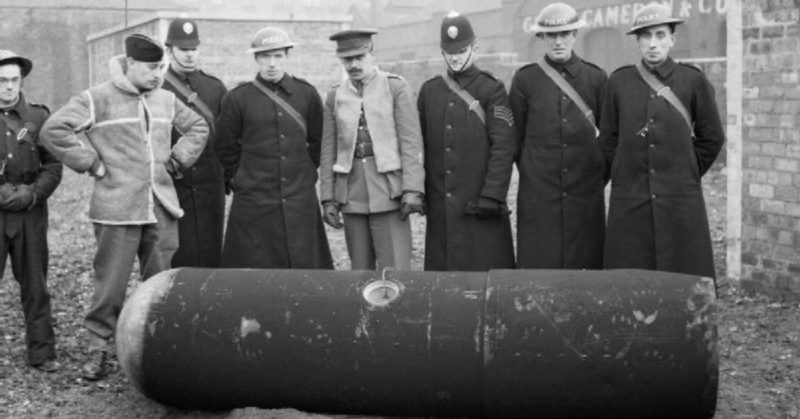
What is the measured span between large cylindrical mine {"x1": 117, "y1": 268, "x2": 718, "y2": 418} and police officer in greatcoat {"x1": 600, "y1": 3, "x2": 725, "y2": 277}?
1.37m

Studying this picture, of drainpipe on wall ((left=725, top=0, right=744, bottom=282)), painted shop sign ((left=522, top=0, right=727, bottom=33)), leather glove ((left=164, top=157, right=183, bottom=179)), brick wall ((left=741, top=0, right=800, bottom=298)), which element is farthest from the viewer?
painted shop sign ((left=522, top=0, right=727, bottom=33))

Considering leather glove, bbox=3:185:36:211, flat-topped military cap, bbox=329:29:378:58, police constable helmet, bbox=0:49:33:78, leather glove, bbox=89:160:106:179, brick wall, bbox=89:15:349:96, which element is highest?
brick wall, bbox=89:15:349:96

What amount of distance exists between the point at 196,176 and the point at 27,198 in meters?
1.36

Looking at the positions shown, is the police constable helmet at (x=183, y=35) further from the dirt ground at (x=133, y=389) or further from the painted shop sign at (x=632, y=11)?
the painted shop sign at (x=632, y=11)

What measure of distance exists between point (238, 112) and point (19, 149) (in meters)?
1.33

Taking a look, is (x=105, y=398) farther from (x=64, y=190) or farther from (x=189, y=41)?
(x=64, y=190)

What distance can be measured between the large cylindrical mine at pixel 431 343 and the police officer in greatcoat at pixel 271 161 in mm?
1612

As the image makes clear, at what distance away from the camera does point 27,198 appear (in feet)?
22.5

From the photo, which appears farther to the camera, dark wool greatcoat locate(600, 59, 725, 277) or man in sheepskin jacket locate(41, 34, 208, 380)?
dark wool greatcoat locate(600, 59, 725, 277)

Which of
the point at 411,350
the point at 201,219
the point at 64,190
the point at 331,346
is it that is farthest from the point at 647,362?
the point at 64,190

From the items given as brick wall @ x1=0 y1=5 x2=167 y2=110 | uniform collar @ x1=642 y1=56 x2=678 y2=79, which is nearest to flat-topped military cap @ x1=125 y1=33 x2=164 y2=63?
uniform collar @ x1=642 y1=56 x2=678 y2=79

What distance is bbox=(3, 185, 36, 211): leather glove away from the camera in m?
6.83

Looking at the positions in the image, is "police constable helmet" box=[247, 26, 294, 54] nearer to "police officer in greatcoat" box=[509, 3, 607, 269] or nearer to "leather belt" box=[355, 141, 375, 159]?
"leather belt" box=[355, 141, 375, 159]

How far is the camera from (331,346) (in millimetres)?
5578
